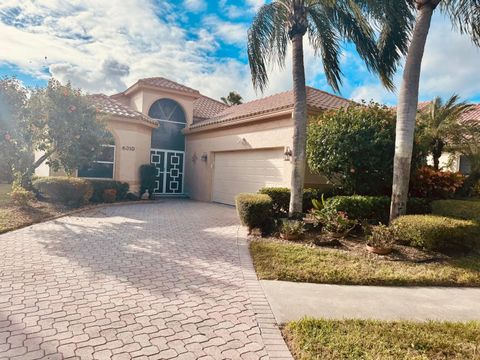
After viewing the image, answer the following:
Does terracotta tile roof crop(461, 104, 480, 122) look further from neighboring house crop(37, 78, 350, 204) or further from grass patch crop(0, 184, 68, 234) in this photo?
grass patch crop(0, 184, 68, 234)

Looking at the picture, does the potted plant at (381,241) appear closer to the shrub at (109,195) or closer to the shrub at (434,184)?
the shrub at (434,184)

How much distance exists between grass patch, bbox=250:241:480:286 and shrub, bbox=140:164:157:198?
10971 millimetres

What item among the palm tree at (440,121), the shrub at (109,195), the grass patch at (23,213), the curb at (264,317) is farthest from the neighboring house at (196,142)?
the curb at (264,317)

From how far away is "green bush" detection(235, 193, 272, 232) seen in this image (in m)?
9.00

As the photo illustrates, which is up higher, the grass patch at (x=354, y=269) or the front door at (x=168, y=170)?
the front door at (x=168, y=170)

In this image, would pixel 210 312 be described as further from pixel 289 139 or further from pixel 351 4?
pixel 289 139

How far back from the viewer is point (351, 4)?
27.7 feet

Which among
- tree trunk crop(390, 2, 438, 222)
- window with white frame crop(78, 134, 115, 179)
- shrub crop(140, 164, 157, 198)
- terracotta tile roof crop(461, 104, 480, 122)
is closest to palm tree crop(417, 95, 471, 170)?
tree trunk crop(390, 2, 438, 222)

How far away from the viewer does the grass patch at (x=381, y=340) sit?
3424 mm

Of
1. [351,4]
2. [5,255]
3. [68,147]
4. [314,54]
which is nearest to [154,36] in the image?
[68,147]

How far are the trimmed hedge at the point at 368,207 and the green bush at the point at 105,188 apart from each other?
1073 cm

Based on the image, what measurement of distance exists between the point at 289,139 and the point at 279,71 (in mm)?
3070

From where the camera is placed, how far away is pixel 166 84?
64.7 ft

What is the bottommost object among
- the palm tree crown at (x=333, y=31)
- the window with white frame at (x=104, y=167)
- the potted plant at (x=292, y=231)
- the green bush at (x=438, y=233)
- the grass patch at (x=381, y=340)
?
the grass patch at (x=381, y=340)
